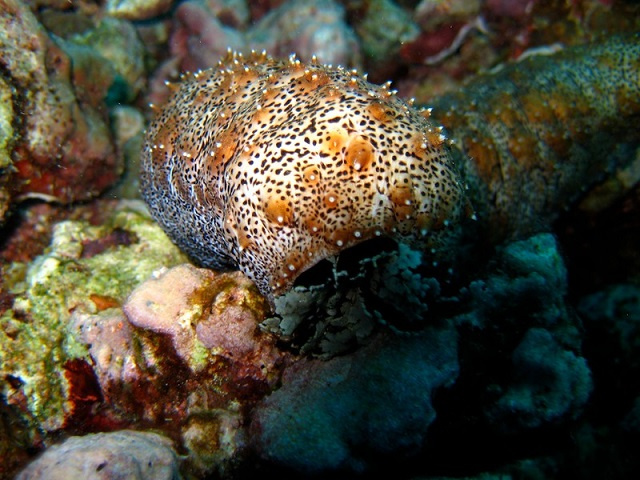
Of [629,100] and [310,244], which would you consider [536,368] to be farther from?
[629,100]

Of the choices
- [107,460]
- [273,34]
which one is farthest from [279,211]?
[273,34]

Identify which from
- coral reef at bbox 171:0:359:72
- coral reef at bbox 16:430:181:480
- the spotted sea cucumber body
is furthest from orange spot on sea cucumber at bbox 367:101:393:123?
coral reef at bbox 171:0:359:72

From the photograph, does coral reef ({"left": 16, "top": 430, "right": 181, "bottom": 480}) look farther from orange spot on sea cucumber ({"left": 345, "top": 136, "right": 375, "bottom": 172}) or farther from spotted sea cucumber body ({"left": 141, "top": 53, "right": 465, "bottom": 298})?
orange spot on sea cucumber ({"left": 345, "top": 136, "right": 375, "bottom": 172})

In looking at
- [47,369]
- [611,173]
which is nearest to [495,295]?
[611,173]

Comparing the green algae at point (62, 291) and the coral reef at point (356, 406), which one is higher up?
the green algae at point (62, 291)

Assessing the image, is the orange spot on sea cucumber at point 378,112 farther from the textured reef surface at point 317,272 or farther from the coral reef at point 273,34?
the coral reef at point 273,34

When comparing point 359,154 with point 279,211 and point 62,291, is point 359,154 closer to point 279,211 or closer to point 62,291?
point 279,211

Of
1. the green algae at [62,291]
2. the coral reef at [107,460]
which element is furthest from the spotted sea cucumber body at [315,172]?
the green algae at [62,291]
